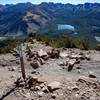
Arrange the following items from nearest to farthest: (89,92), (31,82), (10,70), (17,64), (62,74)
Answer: (89,92) < (31,82) < (62,74) < (10,70) < (17,64)

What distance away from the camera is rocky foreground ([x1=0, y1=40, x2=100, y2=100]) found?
38.5 ft

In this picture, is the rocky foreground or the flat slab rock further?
the flat slab rock

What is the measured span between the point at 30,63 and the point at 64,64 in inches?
71.3

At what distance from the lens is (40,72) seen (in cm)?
1485

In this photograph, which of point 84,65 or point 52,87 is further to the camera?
point 84,65

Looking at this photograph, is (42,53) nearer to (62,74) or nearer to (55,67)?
(55,67)

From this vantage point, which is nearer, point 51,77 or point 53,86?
point 53,86

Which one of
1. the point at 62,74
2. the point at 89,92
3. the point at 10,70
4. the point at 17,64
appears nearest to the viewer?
the point at 89,92

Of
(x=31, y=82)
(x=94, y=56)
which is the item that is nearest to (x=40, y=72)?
(x=31, y=82)

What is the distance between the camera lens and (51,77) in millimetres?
13523

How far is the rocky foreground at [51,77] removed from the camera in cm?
1173

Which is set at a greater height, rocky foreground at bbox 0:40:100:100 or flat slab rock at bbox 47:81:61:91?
flat slab rock at bbox 47:81:61:91

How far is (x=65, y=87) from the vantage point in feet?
39.5

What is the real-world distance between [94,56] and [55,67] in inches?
148
